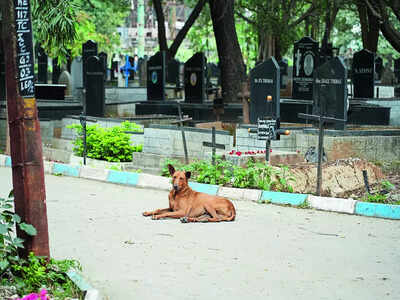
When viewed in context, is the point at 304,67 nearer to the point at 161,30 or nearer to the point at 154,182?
the point at 161,30

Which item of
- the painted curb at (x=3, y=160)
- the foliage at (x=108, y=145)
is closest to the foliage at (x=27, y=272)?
the foliage at (x=108, y=145)

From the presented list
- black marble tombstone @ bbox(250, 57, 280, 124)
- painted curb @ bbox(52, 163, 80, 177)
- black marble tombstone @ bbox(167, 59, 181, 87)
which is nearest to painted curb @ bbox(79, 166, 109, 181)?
painted curb @ bbox(52, 163, 80, 177)

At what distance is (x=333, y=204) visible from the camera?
11.4 m

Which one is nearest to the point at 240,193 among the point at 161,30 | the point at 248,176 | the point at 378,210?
the point at 248,176

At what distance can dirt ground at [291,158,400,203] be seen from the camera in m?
12.6

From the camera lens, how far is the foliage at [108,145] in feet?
53.8

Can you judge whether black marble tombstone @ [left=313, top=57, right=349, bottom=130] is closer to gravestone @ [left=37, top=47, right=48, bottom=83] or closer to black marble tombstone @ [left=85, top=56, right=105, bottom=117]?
black marble tombstone @ [left=85, top=56, right=105, bottom=117]

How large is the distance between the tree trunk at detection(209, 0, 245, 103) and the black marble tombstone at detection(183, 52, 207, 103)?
2.85ft

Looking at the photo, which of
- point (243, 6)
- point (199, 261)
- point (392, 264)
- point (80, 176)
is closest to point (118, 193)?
point (80, 176)

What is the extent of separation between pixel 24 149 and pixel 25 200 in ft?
1.43

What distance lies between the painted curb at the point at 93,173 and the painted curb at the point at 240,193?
292cm

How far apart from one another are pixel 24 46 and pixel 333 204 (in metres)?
6.09

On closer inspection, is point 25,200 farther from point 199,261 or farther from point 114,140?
point 114,140

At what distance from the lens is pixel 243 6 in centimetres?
4091
